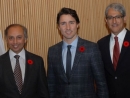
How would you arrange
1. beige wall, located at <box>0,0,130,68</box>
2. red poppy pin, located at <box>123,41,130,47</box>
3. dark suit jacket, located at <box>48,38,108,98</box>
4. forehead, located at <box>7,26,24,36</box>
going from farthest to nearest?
beige wall, located at <box>0,0,130,68</box> → red poppy pin, located at <box>123,41,130,47</box> → forehead, located at <box>7,26,24,36</box> → dark suit jacket, located at <box>48,38,108,98</box>

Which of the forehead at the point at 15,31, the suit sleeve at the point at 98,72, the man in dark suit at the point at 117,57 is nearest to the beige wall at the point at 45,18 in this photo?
the forehead at the point at 15,31

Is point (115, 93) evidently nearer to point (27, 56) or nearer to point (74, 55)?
point (74, 55)

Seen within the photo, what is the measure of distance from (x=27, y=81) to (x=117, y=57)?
1.03 metres

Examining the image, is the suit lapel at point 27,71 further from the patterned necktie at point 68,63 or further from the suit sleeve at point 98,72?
the suit sleeve at point 98,72

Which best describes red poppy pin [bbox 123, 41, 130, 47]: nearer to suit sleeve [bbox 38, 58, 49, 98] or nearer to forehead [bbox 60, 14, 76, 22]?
forehead [bbox 60, 14, 76, 22]

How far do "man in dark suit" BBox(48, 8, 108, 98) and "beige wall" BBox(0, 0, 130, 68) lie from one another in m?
0.83

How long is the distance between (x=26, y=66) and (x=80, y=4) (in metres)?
1.36

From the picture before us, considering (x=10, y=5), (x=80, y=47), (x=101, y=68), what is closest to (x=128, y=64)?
(x=101, y=68)

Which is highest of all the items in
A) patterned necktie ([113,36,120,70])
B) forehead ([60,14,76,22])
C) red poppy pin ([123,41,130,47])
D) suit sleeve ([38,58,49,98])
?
forehead ([60,14,76,22])

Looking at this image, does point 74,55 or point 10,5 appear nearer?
point 74,55

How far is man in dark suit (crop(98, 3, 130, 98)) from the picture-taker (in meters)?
2.49

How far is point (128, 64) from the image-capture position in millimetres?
2480

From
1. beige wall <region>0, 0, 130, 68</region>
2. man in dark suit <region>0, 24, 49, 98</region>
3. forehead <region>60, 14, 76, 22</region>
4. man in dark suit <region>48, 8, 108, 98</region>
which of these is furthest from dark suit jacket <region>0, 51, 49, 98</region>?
beige wall <region>0, 0, 130, 68</region>

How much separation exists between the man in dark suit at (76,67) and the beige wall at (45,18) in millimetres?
828
